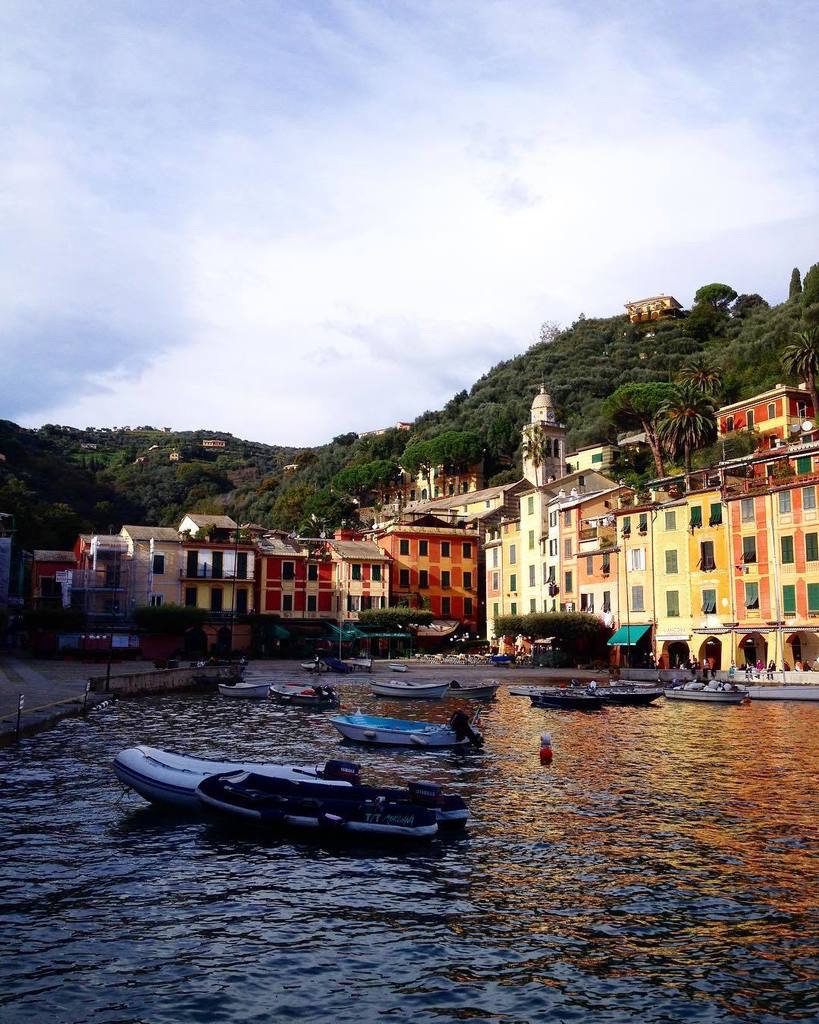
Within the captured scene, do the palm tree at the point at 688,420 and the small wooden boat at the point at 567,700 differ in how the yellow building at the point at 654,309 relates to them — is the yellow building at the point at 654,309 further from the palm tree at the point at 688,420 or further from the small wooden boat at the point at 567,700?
the small wooden boat at the point at 567,700

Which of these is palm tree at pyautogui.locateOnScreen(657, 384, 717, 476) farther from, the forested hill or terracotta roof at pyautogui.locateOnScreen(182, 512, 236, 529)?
terracotta roof at pyautogui.locateOnScreen(182, 512, 236, 529)

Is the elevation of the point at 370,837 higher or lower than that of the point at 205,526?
lower

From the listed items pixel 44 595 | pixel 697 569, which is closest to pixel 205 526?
pixel 44 595

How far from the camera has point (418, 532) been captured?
88.6 meters

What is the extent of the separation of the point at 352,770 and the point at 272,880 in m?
5.42

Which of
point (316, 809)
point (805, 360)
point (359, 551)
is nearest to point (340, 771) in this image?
point (316, 809)

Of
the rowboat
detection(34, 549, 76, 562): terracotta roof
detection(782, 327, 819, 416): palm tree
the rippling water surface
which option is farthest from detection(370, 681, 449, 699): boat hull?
detection(782, 327, 819, 416): palm tree

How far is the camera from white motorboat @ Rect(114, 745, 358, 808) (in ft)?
65.6

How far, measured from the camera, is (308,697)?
1743 inches

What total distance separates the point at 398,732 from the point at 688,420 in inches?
2173

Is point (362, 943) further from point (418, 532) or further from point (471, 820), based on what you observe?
point (418, 532)

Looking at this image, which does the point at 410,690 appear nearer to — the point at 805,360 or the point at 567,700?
the point at 567,700

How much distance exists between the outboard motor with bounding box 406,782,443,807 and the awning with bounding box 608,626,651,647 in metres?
50.2

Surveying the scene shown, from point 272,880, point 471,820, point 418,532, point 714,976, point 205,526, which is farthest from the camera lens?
point 418,532
